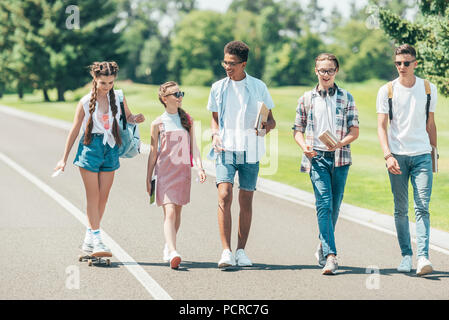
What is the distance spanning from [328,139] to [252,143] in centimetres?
74

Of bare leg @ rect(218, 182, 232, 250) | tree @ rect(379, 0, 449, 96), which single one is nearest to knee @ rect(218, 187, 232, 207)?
bare leg @ rect(218, 182, 232, 250)

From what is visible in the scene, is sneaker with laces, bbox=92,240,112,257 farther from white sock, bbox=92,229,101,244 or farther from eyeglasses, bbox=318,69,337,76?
eyeglasses, bbox=318,69,337,76

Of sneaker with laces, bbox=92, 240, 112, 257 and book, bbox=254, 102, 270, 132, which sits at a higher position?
book, bbox=254, 102, 270, 132

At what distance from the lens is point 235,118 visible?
21.5ft

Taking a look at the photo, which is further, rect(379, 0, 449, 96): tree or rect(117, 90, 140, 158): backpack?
rect(379, 0, 449, 96): tree

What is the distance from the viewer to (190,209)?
1009 cm

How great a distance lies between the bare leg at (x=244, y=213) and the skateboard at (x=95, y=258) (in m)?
1.31

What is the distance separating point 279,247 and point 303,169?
1.36m

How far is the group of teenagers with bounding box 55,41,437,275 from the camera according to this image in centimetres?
635

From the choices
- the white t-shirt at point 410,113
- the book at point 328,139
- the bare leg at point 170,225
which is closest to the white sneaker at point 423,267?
the white t-shirt at point 410,113

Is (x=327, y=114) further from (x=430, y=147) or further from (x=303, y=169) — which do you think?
(x=430, y=147)

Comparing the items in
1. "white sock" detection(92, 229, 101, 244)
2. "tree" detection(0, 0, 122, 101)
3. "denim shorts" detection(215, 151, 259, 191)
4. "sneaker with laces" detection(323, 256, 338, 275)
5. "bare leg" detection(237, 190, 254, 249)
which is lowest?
"sneaker with laces" detection(323, 256, 338, 275)

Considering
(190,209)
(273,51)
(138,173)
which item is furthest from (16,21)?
(190,209)

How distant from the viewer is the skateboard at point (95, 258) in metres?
6.57
